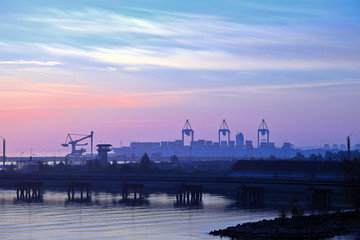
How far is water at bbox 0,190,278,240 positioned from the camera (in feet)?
241

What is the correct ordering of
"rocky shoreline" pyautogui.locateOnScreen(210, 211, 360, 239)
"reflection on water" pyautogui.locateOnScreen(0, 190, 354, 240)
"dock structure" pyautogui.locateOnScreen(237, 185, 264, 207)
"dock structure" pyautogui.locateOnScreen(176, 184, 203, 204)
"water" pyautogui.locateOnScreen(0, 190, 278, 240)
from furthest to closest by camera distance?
"dock structure" pyautogui.locateOnScreen(176, 184, 203, 204) → "dock structure" pyautogui.locateOnScreen(237, 185, 264, 207) → "reflection on water" pyautogui.locateOnScreen(0, 190, 354, 240) → "water" pyautogui.locateOnScreen(0, 190, 278, 240) → "rocky shoreline" pyautogui.locateOnScreen(210, 211, 360, 239)

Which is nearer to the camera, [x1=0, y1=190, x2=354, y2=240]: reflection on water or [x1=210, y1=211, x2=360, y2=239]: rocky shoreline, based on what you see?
[x1=210, y1=211, x2=360, y2=239]: rocky shoreline

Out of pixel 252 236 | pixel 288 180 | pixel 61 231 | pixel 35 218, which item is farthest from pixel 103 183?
pixel 252 236

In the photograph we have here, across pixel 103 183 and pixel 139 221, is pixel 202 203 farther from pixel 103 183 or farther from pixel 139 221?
pixel 103 183

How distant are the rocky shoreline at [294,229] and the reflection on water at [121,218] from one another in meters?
3.54

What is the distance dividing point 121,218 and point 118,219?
60.3 inches

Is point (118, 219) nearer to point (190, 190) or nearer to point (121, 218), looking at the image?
point (121, 218)

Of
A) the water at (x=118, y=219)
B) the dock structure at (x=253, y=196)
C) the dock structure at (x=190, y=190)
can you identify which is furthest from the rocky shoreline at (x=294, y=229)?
the dock structure at (x=190, y=190)

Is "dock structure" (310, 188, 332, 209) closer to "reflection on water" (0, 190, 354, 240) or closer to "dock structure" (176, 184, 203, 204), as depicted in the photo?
"reflection on water" (0, 190, 354, 240)

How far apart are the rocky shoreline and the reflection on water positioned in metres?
3.54

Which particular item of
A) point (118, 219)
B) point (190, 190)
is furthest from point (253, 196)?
point (118, 219)

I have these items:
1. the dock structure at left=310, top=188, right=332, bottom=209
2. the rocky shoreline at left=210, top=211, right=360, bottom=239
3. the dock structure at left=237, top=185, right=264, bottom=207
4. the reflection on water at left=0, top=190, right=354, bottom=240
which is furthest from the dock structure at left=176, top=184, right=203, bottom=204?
the rocky shoreline at left=210, top=211, right=360, bottom=239

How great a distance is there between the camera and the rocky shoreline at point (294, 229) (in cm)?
6688

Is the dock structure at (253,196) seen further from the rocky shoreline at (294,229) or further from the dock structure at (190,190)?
the rocky shoreline at (294,229)
